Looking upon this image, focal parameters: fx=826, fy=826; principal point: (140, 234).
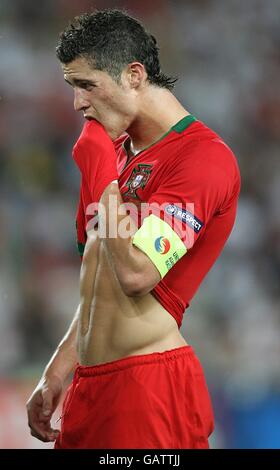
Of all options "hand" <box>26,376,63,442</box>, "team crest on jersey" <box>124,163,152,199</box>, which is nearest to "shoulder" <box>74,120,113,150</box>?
"team crest on jersey" <box>124,163,152,199</box>

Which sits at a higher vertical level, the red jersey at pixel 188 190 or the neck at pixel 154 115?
the neck at pixel 154 115

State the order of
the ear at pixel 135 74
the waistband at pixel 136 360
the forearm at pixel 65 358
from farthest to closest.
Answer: the forearm at pixel 65 358 → the ear at pixel 135 74 → the waistband at pixel 136 360

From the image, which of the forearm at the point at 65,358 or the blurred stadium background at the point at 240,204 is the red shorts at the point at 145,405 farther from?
the blurred stadium background at the point at 240,204

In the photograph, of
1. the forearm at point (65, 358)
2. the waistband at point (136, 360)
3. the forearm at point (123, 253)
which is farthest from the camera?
the forearm at point (65, 358)

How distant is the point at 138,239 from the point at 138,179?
0.79ft

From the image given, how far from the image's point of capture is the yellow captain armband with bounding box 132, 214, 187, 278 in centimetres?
182

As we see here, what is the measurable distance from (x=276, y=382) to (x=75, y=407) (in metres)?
1.85

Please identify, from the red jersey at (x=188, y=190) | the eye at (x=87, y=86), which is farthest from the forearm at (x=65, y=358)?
the eye at (x=87, y=86)

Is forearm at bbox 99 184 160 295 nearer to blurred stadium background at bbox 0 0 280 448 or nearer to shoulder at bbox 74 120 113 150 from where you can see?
shoulder at bbox 74 120 113 150

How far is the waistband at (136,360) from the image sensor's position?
191cm

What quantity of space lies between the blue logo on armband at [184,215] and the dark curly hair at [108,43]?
1.24 ft

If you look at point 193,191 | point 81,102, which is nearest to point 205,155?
point 193,191

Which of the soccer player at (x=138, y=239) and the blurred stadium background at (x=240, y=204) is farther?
the blurred stadium background at (x=240, y=204)
